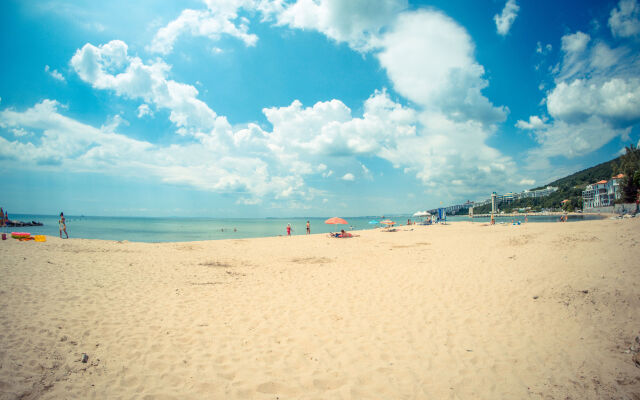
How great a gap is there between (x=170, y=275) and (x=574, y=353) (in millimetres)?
11793

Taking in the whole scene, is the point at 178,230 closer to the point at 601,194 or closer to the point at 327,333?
the point at 327,333

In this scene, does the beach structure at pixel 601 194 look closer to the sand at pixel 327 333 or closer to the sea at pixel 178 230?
the sea at pixel 178 230

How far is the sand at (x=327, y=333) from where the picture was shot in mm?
3672

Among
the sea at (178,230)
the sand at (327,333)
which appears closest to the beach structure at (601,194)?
the sea at (178,230)

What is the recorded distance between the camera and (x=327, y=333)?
5336 millimetres

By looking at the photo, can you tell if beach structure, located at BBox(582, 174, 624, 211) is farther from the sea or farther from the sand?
the sand

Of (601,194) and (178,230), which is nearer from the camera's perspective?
(178,230)

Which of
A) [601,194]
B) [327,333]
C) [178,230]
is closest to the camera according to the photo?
[327,333]

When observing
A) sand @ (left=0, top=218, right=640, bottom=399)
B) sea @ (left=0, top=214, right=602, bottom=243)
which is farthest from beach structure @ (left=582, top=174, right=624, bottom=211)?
sand @ (left=0, top=218, right=640, bottom=399)

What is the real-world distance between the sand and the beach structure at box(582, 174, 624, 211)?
7906 centimetres

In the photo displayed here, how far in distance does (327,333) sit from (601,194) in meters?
103

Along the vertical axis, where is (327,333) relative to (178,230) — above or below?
above

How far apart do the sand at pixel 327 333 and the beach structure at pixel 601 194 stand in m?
79.1

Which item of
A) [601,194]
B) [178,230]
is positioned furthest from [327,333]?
[601,194]
